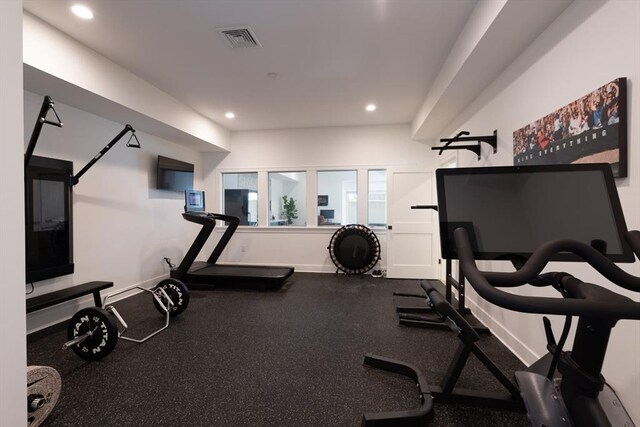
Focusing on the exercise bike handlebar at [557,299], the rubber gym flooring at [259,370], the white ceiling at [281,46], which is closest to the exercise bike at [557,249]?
the exercise bike handlebar at [557,299]

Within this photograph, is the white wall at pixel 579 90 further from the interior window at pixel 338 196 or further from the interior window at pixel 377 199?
the interior window at pixel 338 196

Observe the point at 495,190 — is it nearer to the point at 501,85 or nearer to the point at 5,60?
the point at 5,60

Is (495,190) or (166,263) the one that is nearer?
(495,190)

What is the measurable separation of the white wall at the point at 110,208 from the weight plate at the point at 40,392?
175 centimetres

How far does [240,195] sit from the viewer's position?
6.39m

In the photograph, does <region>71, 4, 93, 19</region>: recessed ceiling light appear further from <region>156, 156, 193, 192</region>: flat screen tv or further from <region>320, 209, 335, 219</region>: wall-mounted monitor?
<region>320, 209, 335, 219</region>: wall-mounted monitor

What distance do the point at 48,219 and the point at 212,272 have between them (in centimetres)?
229

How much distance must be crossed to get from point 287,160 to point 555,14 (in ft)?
15.1

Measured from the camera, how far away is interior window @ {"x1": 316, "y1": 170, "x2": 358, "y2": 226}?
655cm

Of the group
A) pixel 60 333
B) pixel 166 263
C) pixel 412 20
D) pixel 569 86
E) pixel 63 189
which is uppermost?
pixel 412 20

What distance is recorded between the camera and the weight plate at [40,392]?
1.59 m

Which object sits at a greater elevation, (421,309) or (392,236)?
(392,236)

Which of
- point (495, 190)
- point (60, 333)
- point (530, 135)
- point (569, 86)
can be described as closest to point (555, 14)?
point (569, 86)

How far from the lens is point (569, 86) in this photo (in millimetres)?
1903
